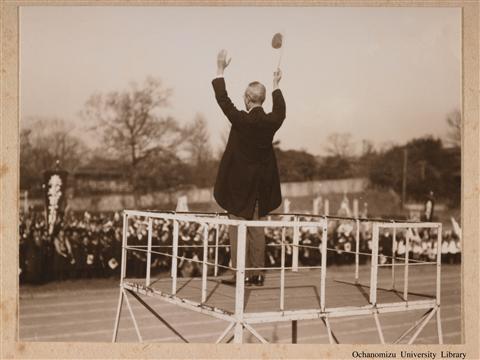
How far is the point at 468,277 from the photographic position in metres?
4.95

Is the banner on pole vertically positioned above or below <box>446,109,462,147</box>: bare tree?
below

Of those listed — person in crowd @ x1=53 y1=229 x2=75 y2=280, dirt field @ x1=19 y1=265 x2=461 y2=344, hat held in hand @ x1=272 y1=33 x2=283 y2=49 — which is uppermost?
hat held in hand @ x1=272 y1=33 x2=283 y2=49

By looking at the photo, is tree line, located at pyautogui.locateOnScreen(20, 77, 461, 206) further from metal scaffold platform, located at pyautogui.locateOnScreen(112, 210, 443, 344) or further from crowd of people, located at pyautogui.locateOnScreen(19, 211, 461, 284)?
metal scaffold platform, located at pyautogui.locateOnScreen(112, 210, 443, 344)

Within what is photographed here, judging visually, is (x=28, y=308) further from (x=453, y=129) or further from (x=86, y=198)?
(x=453, y=129)

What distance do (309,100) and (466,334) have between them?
12.9ft

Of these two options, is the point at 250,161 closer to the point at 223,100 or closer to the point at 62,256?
the point at 223,100

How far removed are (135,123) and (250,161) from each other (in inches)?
249

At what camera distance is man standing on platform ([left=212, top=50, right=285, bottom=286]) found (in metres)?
4.55

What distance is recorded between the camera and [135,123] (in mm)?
10664

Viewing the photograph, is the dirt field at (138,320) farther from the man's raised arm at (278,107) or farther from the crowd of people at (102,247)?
the man's raised arm at (278,107)

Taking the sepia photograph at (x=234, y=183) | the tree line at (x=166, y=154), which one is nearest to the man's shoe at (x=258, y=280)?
the sepia photograph at (x=234, y=183)

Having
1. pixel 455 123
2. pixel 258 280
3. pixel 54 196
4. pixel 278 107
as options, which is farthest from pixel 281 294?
pixel 54 196

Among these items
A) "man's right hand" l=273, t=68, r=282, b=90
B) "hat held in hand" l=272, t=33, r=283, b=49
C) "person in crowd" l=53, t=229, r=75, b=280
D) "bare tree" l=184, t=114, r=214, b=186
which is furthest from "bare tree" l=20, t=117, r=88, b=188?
"man's right hand" l=273, t=68, r=282, b=90

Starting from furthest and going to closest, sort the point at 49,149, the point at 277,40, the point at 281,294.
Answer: the point at 49,149 < the point at 277,40 < the point at 281,294
